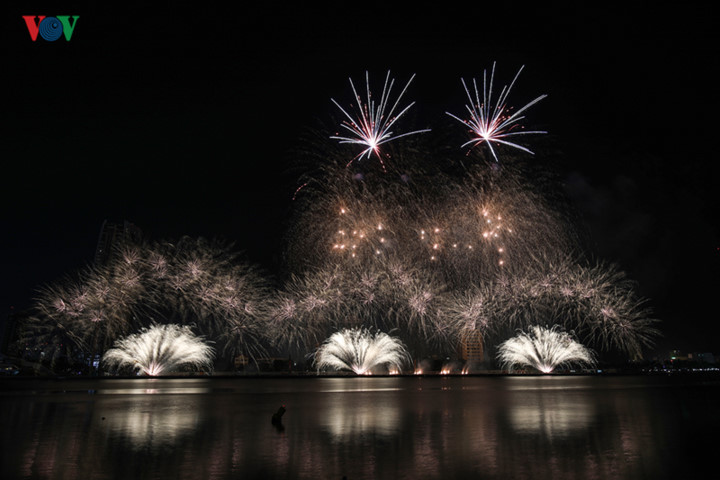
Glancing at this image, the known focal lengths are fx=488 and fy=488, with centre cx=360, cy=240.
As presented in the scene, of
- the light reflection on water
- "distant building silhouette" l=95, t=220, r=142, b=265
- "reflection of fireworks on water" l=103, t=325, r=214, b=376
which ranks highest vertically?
"distant building silhouette" l=95, t=220, r=142, b=265

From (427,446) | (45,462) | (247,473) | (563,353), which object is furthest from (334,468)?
(563,353)

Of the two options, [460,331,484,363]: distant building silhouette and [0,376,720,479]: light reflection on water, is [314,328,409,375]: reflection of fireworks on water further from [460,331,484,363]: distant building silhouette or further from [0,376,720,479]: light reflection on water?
[0,376,720,479]: light reflection on water

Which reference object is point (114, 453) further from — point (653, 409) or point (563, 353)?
point (563, 353)

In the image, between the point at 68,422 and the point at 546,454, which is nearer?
the point at 546,454

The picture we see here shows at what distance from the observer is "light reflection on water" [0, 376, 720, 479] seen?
9.13 m

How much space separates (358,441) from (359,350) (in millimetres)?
39209

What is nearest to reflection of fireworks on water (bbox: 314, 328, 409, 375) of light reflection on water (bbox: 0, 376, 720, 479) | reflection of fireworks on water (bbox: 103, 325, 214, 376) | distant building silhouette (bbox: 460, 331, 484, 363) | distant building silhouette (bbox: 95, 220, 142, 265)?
reflection of fireworks on water (bbox: 103, 325, 214, 376)

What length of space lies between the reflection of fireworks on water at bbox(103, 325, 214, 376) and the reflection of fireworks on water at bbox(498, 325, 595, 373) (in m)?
31.4

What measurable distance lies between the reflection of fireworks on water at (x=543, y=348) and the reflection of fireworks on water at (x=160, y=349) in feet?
103

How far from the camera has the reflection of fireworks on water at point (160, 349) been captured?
45906 mm

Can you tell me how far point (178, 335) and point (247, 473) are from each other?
1617 inches

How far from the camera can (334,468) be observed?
30.5 feet

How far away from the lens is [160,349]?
153 feet

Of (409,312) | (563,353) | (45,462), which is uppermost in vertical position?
(409,312)
